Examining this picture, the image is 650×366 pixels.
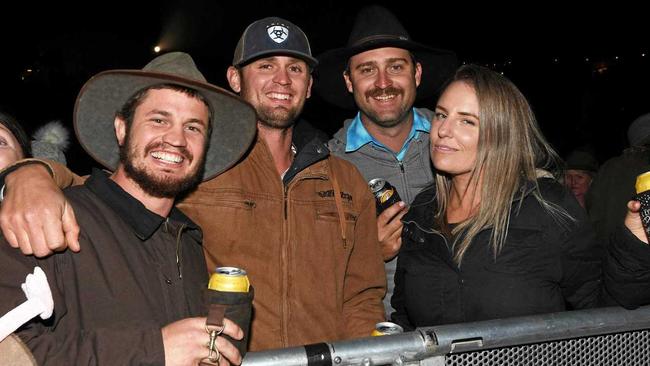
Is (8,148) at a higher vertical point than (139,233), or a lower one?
higher

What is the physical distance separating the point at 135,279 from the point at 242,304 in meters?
0.52

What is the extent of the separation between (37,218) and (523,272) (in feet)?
6.39

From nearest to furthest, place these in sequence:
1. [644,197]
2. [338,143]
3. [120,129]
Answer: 1. [644,197]
2. [120,129]
3. [338,143]

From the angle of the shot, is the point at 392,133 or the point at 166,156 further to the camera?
the point at 392,133

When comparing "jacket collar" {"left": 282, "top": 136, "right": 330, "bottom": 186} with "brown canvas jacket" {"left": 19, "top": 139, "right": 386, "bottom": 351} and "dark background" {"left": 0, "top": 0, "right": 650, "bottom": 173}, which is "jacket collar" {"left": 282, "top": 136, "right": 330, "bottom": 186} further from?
"dark background" {"left": 0, "top": 0, "right": 650, "bottom": 173}

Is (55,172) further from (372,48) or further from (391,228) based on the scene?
(372,48)

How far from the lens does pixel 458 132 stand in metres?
2.83

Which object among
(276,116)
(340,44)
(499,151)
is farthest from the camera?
(340,44)

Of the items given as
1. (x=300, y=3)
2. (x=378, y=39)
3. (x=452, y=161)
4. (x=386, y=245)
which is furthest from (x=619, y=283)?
(x=300, y=3)

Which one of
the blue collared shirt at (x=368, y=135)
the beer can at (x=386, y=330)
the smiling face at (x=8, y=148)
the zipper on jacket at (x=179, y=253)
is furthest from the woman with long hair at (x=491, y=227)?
the smiling face at (x=8, y=148)

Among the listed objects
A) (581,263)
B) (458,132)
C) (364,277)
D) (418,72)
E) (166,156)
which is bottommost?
(364,277)

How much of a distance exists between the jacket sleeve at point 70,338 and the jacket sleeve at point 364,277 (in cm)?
151

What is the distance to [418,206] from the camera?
3.11m

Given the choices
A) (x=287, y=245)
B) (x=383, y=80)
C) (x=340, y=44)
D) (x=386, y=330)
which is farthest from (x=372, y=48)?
(x=340, y=44)
